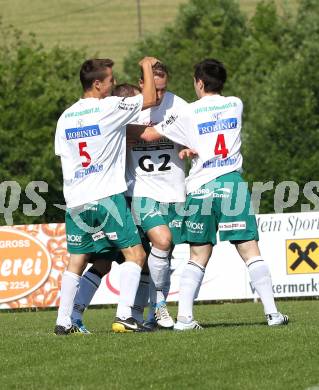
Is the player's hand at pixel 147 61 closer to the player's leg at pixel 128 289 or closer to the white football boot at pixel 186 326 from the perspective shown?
the player's leg at pixel 128 289

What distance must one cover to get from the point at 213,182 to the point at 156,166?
63 centimetres

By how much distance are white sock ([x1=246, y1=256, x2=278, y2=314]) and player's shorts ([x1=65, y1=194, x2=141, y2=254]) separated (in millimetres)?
1194

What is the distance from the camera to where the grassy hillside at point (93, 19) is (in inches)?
3095

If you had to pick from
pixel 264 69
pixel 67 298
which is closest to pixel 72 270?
pixel 67 298

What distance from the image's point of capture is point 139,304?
461 inches

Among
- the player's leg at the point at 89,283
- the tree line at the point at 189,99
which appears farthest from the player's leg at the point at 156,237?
the tree line at the point at 189,99

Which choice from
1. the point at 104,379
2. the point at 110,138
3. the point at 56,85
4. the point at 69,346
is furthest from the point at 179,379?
the point at 56,85

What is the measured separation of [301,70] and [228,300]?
18.3m

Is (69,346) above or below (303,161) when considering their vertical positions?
above

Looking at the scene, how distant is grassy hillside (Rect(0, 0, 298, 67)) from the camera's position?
Result: 78.6m

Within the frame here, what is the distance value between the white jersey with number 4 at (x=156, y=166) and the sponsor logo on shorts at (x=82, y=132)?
905 mm

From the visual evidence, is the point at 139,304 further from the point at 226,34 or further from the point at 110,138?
the point at 226,34

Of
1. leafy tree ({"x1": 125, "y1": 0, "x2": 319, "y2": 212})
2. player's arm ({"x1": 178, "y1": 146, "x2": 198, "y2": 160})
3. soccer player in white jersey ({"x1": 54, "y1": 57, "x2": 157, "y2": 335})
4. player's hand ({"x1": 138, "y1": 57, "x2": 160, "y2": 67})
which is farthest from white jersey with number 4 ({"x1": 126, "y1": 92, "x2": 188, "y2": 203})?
leafy tree ({"x1": 125, "y1": 0, "x2": 319, "y2": 212})

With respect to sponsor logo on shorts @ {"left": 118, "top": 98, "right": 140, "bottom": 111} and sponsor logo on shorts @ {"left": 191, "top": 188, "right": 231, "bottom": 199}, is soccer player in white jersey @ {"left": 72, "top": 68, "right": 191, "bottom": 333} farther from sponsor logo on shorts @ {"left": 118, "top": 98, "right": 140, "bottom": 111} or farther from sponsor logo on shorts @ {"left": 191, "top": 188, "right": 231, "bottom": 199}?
sponsor logo on shorts @ {"left": 118, "top": 98, "right": 140, "bottom": 111}
